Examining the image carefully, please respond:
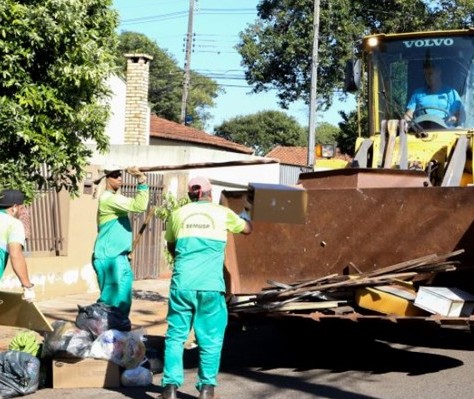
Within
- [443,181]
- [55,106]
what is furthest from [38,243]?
[443,181]

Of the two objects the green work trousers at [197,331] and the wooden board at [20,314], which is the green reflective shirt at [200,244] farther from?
the wooden board at [20,314]

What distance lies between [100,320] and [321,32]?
22530 millimetres

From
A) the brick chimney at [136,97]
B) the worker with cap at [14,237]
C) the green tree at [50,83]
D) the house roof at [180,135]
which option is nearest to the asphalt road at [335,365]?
the worker with cap at [14,237]

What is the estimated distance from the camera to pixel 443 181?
8258mm

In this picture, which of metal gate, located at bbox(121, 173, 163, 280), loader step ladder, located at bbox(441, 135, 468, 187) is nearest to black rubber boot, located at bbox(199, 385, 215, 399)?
loader step ladder, located at bbox(441, 135, 468, 187)

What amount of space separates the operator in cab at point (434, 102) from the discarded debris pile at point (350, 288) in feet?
7.94

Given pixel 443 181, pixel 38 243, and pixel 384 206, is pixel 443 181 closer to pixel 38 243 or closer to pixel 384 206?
pixel 384 206

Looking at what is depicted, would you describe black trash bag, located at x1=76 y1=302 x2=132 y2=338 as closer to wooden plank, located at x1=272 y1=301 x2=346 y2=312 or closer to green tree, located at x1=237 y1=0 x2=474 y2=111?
wooden plank, located at x1=272 y1=301 x2=346 y2=312

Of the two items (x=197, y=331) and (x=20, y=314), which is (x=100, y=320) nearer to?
(x=20, y=314)

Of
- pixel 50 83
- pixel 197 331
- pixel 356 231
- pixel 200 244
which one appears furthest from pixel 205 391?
pixel 50 83

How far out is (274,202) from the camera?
7.02m

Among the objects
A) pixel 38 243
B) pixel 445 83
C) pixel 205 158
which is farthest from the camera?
pixel 205 158

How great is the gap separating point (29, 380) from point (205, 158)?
12506mm

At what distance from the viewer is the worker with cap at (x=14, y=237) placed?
6.74m
